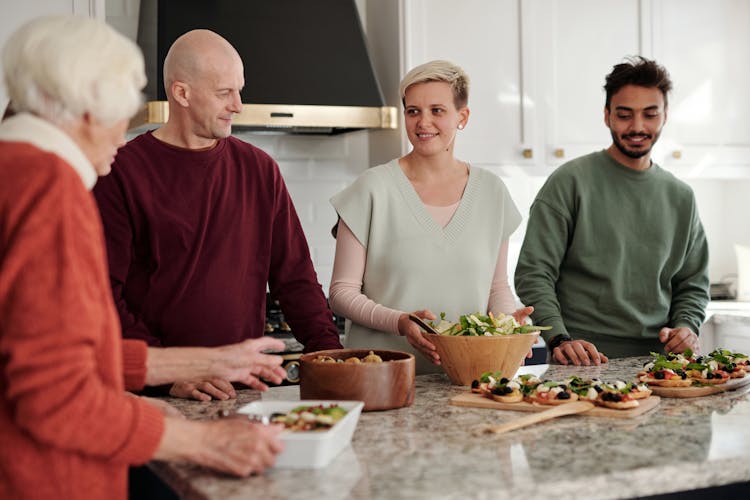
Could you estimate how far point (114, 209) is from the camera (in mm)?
2166

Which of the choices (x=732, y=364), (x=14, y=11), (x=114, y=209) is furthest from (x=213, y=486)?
(x=14, y=11)

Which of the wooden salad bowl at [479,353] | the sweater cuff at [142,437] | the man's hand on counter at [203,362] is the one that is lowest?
the wooden salad bowl at [479,353]

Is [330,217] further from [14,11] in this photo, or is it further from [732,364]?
[732,364]

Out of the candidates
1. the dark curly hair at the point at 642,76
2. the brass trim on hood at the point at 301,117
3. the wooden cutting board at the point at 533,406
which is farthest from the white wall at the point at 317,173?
the wooden cutting board at the point at 533,406

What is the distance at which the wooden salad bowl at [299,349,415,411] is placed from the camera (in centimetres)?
168

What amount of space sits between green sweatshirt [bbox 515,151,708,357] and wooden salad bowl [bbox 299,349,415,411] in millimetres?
968

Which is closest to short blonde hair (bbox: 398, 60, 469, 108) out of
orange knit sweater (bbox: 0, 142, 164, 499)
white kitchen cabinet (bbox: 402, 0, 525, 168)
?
orange knit sweater (bbox: 0, 142, 164, 499)

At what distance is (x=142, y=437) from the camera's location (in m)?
1.19

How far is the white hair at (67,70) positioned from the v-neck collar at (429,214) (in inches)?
46.6

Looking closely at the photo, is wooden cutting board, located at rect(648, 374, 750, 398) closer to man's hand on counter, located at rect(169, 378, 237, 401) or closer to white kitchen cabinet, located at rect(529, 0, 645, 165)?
man's hand on counter, located at rect(169, 378, 237, 401)

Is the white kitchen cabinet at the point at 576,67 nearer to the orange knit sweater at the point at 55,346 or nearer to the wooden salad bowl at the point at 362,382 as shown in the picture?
the wooden salad bowl at the point at 362,382

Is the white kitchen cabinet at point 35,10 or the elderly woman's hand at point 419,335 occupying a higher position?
the white kitchen cabinet at point 35,10

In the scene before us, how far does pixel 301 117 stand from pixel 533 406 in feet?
7.33

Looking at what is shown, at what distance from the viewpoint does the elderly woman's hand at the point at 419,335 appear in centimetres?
199
